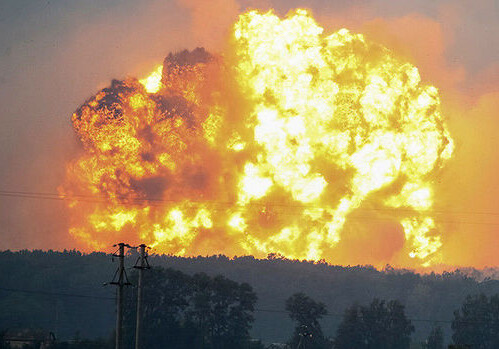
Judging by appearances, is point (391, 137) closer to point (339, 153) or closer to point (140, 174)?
point (339, 153)

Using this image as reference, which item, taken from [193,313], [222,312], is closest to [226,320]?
[222,312]

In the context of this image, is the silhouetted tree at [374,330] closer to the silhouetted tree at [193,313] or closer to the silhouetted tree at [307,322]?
the silhouetted tree at [307,322]

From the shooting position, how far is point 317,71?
180m

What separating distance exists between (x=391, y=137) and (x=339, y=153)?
1020 cm

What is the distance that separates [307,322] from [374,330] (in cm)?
1553

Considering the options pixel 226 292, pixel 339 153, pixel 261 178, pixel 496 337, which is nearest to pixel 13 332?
pixel 226 292

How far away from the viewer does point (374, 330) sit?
611 feet

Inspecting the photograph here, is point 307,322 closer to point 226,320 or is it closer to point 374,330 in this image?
point 374,330

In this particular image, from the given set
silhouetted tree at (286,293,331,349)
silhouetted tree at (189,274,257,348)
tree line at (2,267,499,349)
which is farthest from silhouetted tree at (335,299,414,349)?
silhouetted tree at (189,274,257,348)

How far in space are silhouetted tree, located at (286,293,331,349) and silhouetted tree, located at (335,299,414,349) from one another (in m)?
5.36

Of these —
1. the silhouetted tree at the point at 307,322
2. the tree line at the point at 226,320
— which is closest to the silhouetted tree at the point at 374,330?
the tree line at the point at 226,320

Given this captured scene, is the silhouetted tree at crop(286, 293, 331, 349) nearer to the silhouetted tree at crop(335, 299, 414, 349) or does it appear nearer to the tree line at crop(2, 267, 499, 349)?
the tree line at crop(2, 267, 499, 349)

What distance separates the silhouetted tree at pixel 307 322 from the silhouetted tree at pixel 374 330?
536cm

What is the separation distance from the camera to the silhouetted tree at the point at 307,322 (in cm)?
17075
